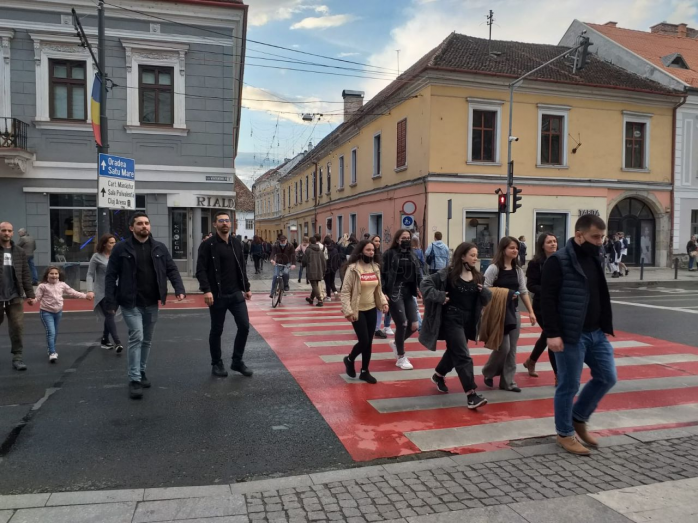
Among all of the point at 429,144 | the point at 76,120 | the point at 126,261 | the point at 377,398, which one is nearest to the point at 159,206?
the point at 76,120

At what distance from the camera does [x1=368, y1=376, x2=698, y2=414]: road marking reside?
533 centimetres

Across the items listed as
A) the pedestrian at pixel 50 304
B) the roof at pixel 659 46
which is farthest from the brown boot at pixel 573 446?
the roof at pixel 659 46

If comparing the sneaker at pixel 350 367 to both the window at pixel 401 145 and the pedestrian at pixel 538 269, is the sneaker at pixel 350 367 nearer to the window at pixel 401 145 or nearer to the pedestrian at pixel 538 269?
the pedestrian at pixel 538 269

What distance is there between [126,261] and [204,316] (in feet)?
19.7

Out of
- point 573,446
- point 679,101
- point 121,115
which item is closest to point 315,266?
point 121,115

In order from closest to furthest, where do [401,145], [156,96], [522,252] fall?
[156,96]
[522,252]
[401,145]

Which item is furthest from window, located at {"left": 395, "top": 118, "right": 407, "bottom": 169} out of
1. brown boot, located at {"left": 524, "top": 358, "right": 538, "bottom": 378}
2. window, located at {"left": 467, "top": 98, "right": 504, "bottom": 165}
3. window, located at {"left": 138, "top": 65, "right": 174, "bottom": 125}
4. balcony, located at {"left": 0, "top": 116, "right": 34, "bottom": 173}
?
brown boot, located at {"left": 524, "top": 358, "right": 538, "bottom": 378}

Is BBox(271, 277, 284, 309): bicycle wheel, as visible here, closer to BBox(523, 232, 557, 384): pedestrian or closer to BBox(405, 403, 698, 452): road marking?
BBox(523, 232, 557, 384): pedestrian

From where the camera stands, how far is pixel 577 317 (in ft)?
13.2

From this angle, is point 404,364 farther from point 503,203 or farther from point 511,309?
point 503,203

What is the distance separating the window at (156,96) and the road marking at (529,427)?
622 inches

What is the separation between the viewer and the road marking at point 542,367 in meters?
6.36

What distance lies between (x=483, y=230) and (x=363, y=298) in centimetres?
1783

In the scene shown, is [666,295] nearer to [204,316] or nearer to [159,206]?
[204,316]
